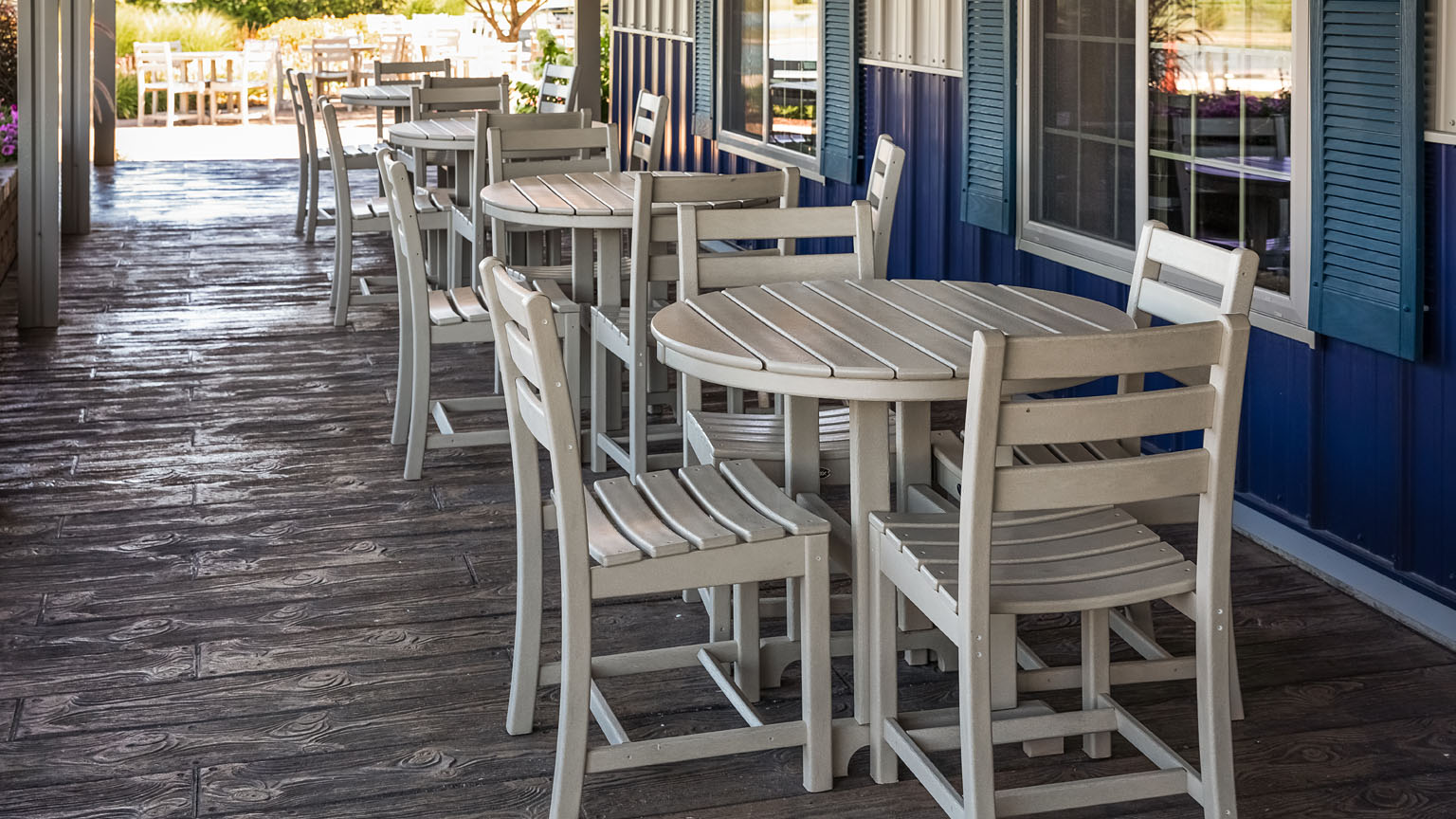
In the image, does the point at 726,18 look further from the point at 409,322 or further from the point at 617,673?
the point at 617,673

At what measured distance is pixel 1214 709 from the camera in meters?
2.42

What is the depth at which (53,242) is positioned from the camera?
659 centimetres

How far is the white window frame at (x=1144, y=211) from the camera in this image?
12.1ft

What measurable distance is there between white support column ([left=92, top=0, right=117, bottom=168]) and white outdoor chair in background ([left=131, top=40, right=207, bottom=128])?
3867 mm

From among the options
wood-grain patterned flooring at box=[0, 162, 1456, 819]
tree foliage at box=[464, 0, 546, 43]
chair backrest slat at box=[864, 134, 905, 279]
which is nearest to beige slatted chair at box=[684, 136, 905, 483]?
chair backrest slat at box=[864, 134, 905, 279]

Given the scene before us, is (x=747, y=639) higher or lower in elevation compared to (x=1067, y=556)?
lower

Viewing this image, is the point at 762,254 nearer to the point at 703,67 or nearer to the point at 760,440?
the point at 760,440

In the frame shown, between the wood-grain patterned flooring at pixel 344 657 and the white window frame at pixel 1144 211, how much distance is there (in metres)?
0.64

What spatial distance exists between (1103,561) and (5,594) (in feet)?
8.48

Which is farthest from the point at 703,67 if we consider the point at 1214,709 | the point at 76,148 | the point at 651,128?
the point at 1214,709

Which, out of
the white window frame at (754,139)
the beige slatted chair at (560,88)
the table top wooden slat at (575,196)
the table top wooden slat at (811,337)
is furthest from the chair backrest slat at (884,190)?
the beige slatted chair at (560,88)

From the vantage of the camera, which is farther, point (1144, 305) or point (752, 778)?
point (1144, 305)

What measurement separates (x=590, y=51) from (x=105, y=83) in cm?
416

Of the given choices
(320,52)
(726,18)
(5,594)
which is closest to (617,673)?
(5,594)
